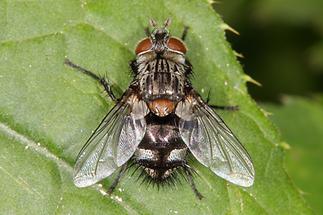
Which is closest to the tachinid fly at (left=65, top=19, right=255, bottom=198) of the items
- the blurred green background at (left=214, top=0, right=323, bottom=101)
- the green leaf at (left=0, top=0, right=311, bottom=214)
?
the green leaf at (left=0, top=0, right=311, bottom=214)

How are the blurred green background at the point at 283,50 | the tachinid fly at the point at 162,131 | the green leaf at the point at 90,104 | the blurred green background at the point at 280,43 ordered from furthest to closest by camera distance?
the blurred green background at the point at 280,43 < the blurred green background at the point at 283,50 < the tachinid fly at the point at 162,131 < the green leaf at the point at 90,104

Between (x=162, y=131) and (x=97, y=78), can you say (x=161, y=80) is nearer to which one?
(x=162, y=131)

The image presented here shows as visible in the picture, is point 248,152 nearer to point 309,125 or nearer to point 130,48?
point 130,48

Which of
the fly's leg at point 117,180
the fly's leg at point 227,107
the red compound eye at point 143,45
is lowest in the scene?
the fly's leg at point 117,180

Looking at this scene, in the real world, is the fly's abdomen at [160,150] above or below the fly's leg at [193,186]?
above

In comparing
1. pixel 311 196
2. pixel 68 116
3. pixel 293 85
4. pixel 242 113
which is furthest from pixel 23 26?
pixel 293 85

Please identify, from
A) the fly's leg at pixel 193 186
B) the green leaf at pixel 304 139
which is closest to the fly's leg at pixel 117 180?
the fly's leg at pixel 193 186

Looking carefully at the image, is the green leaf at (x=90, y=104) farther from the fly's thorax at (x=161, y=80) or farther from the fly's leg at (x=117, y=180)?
the fly's thorax at (x=161, y=80)

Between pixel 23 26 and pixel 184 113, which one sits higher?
pixel 23 26
